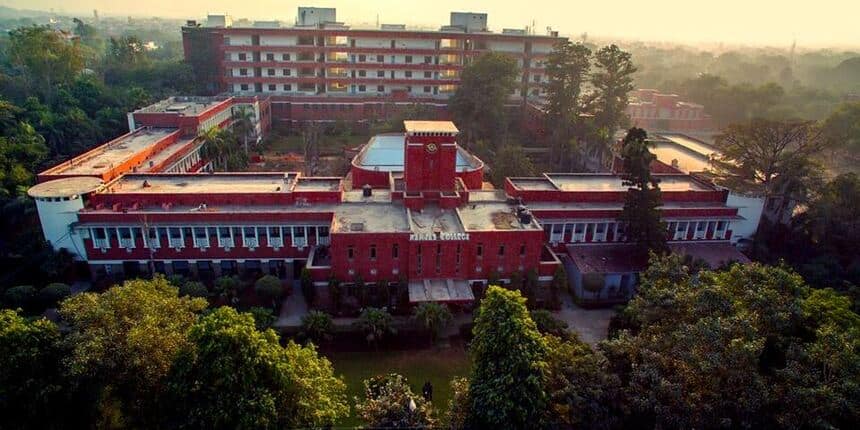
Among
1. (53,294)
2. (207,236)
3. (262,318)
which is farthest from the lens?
(207,236)

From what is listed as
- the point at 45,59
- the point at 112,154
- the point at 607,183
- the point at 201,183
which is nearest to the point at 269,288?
the point at 201,183

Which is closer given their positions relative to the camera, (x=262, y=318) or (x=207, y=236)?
(x=262, y=318)

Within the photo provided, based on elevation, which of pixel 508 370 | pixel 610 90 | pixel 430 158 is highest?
pixel 610 90

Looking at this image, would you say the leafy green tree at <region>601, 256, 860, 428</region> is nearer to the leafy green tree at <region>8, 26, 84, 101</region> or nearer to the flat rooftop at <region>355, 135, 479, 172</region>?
the flat rooftop at <region>355, 135, 479, 172</region>

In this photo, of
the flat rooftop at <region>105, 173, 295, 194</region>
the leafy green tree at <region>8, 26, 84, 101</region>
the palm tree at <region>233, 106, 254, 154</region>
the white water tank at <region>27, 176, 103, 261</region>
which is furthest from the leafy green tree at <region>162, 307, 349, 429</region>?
the leafy green tree at <region>8, 26, 84, 101</region>

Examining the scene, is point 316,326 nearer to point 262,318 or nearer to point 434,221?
point 262,318

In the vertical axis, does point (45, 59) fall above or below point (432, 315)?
above
